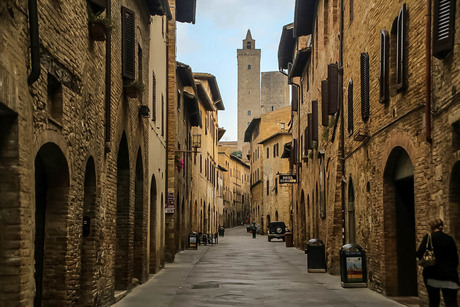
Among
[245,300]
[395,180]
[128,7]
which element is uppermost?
[128,7]

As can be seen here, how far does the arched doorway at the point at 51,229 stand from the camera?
9.52m

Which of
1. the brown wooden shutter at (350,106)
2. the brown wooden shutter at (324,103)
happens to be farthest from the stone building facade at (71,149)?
the brown wooden shutter at (324,103)

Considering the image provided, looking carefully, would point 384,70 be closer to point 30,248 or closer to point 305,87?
point 30,248

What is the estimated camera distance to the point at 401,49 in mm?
12648

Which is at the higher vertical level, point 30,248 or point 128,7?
point 128,7

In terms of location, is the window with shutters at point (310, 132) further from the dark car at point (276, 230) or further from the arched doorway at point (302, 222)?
the dark car at point (276, 230)

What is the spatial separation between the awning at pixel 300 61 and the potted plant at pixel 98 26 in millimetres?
19916

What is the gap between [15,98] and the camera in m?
6.83

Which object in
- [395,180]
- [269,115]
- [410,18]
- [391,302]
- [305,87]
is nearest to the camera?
[410,18]

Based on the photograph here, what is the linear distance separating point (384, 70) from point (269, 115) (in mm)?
56586

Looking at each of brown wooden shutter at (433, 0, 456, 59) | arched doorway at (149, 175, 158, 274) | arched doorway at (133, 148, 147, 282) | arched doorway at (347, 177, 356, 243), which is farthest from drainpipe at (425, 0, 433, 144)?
arched doorway at (149, 175, 158, 274)

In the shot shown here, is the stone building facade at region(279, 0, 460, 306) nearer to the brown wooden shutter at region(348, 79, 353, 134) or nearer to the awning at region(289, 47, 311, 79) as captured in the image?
the brown wooden shutter at region(348, 79, 353, 134)

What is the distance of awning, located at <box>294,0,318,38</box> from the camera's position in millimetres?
28125

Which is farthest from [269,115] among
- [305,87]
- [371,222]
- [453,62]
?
[453,62]
